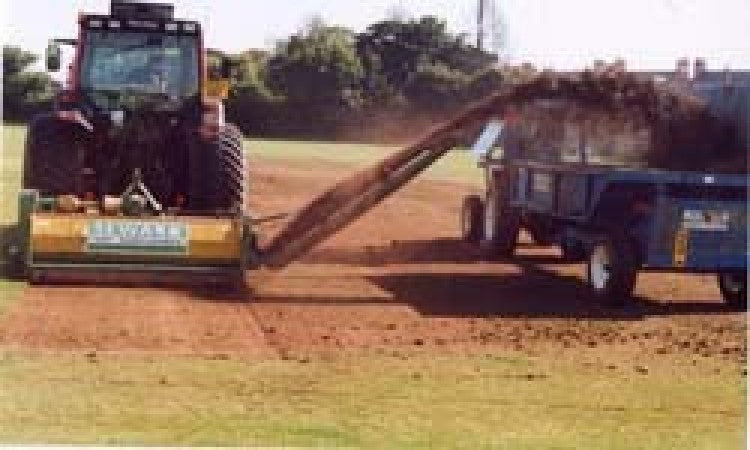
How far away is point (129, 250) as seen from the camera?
35.8 ft

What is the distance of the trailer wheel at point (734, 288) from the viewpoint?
38.6 feet

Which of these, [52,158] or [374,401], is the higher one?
[52,158]

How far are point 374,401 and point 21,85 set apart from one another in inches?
171

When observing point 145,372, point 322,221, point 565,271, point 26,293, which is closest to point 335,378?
point 145,372

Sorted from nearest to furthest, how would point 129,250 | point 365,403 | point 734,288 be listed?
point 365,403
point 129,250
point 734,288

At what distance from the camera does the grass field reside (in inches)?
265

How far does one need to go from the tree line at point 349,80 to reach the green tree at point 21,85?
11mm

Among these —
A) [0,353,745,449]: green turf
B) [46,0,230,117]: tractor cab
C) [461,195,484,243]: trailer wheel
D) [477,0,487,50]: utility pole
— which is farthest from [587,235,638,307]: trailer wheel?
[461,195,484,243]: trailer wheel

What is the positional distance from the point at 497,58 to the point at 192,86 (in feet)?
9.53

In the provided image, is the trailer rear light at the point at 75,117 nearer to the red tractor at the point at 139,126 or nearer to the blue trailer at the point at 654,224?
the red tractor at the point at 139,126

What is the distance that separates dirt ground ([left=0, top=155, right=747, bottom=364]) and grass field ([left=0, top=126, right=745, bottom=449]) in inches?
18.8

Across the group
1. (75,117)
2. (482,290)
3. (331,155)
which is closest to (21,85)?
(75,117)

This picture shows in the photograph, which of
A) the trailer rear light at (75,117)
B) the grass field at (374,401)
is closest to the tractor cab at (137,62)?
the trailer rear light at (75,117)

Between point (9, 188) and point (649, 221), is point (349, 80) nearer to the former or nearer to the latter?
point (9, 188)
